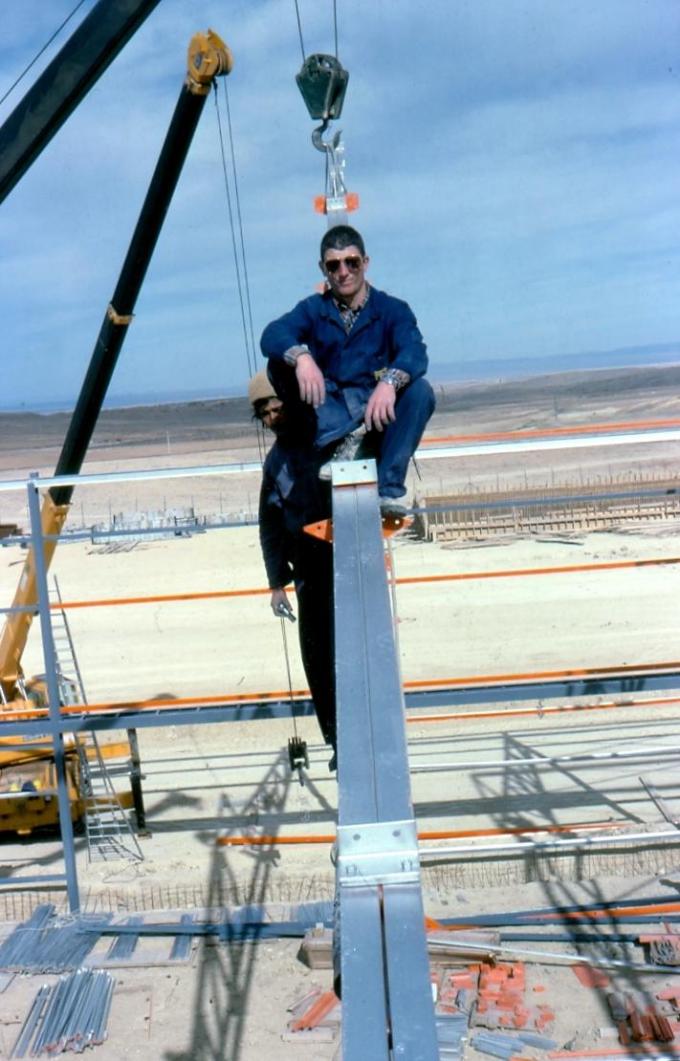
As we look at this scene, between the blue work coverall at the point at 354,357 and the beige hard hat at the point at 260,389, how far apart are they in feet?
0.33

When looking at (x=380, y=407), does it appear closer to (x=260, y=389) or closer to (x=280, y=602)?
(x=260, y=389)

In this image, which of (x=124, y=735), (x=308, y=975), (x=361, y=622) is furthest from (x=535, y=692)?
(x=124, y=735)

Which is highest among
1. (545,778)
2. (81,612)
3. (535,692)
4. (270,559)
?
(81,612)

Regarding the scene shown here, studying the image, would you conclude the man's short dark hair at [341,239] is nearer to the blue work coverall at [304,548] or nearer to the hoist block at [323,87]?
the blue work coverall at [304,548]

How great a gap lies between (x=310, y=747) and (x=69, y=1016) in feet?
18.3

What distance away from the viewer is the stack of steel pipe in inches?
188

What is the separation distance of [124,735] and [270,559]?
808 centimetres

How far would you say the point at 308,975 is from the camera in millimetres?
5289

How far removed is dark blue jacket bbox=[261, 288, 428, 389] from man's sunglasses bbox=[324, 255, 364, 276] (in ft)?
0.50

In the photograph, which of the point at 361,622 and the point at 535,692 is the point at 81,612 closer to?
the point at 535,692

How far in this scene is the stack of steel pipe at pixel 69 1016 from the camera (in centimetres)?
479

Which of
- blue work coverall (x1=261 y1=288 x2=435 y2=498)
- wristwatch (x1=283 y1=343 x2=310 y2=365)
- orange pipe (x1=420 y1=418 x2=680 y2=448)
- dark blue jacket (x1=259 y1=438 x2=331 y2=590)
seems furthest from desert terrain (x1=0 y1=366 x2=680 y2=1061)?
wristwatch (x1=283 y1=343 x2=310 y2=365)

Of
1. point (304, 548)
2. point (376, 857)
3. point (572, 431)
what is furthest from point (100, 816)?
point (376, 857)

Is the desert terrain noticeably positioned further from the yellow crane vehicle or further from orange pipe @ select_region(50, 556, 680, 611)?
the yellow crane vehicle
